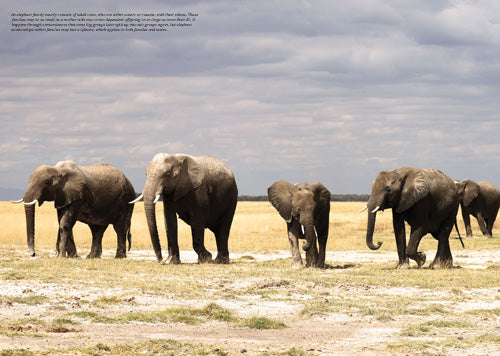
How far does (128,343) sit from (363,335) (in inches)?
154

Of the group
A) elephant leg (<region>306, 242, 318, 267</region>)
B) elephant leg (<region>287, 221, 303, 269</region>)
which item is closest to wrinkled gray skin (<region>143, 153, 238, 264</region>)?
elephant leg (<region>287, 221, 303, 269</region>)

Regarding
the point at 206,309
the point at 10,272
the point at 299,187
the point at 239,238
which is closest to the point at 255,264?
the point at 299,187

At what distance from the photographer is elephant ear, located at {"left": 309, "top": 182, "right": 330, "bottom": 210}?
2288cm

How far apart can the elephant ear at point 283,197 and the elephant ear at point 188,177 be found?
2515mm

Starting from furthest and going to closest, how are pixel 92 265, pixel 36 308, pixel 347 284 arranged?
pixel 92 265 < pixel 347 284 < pixel 36 308

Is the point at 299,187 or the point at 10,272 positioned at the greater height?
the point at 299,187

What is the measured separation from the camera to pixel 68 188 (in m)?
26.3

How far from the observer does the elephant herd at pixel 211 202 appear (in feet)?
75.1

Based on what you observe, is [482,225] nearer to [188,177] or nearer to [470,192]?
[470,192]

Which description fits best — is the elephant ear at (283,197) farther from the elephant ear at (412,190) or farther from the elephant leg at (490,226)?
the elephant leg at (490,226)

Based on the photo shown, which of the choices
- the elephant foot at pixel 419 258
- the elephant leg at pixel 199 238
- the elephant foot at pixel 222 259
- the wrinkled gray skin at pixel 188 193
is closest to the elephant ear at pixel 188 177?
the wrinkled gray skin at pixel 188 193

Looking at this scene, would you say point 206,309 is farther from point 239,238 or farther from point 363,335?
point 239,238

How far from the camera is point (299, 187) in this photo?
22.7 metres

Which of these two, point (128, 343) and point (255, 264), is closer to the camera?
point (128, 343)
